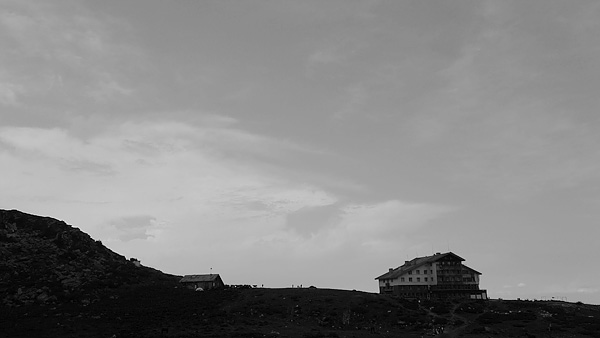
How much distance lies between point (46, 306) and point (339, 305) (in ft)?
186

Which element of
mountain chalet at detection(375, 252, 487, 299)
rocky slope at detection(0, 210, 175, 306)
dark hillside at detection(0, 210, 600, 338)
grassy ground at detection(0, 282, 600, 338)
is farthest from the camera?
mountain chalet at detection(375, 252, 487, 299)

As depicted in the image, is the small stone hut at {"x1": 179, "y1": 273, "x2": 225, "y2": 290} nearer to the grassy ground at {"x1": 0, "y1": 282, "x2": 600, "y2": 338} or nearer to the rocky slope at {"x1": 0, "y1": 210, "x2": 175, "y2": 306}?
the rocky slope at {"x1": 0, "y1": 210, "x2": 175, "y2": 306}

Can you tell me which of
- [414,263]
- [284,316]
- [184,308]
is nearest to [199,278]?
[184,308]

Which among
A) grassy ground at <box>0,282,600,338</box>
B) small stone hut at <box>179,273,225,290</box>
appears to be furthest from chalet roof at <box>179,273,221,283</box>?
grassy ground at <box>0,282,600,338</box>

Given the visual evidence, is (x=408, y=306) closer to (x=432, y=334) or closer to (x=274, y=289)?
(x=432, y=334)

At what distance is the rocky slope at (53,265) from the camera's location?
105000 millimetres

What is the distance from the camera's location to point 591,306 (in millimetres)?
118938

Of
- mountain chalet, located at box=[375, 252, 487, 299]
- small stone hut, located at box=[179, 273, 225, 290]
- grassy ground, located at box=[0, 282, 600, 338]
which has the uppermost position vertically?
mountain chalet, located at box=[375, 252, 487, 299]

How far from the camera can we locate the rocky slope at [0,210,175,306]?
105 meters

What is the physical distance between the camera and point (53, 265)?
117750 millimetres

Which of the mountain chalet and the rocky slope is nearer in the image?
the rocky slope

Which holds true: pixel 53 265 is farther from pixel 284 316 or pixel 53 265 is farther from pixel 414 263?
pixel 414 263

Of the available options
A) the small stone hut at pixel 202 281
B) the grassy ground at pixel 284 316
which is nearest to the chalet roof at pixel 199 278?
the small stone hut at pixel 202 281

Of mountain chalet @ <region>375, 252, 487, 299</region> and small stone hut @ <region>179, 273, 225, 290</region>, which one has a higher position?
mountain chalet @ <region>375, 252, 487, 299</region>
